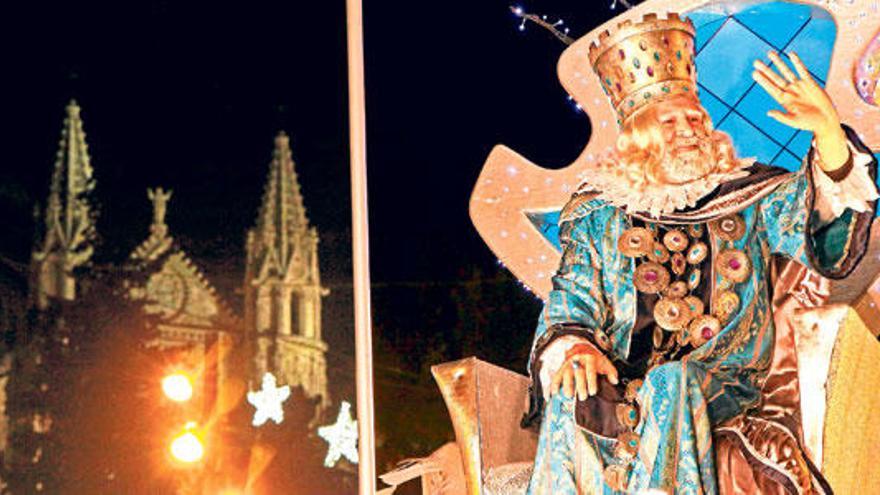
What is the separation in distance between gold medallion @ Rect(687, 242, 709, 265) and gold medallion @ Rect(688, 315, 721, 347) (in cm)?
18

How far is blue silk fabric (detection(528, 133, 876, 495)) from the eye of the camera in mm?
4387

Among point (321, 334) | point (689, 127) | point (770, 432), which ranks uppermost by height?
point (689, 127)

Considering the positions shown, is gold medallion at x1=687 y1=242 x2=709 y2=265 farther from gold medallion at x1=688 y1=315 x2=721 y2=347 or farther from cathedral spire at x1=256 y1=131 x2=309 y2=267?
cathedral spire at x1=256 y1=131 x2=309 y2=267

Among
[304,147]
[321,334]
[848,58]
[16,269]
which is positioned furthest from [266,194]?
[848,58]

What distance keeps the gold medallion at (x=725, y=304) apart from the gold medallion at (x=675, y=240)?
20cm

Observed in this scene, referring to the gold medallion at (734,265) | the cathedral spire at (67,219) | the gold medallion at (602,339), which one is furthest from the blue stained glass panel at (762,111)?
the cathedral spire at (67,219)

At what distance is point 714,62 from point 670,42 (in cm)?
25

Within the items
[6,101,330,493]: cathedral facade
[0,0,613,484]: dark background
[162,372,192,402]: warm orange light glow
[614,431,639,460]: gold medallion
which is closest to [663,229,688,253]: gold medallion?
[614,431,639,460]: gold medallion

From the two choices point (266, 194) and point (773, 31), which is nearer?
point (773, 31)

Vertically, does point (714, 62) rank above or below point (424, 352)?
above

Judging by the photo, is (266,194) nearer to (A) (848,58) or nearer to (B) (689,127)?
(B) (689,127)

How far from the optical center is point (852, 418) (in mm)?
4258

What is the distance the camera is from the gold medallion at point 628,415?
4551mm

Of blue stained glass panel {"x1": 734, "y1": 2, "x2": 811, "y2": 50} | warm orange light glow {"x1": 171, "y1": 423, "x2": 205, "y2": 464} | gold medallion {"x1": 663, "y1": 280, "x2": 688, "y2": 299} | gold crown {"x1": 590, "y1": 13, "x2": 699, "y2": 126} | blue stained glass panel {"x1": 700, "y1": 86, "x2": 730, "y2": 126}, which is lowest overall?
warm orange light glow {"x1": 171, "y1": 423, "x2": 205, "y2": 464}
